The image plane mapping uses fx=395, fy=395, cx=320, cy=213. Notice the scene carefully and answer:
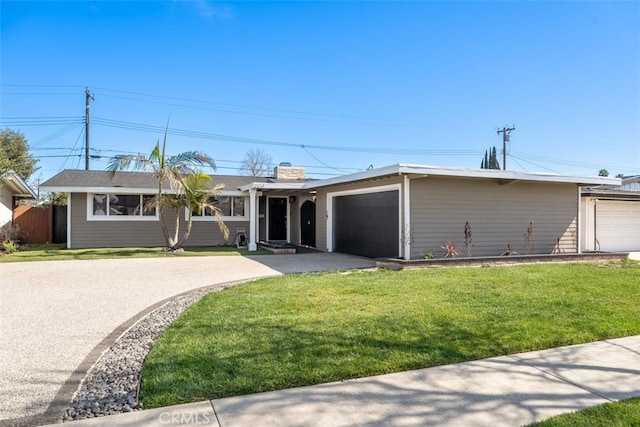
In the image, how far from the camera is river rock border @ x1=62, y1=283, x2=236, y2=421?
2752mm

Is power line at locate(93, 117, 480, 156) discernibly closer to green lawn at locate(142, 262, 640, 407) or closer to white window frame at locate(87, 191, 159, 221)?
white window frame at locate(87, 191, 159, 221)

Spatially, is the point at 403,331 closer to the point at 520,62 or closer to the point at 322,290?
the point at 322,290

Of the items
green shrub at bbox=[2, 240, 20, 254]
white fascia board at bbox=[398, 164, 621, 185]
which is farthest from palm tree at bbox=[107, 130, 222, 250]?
white fascia board at bbox=[398, 164, 621, 185]

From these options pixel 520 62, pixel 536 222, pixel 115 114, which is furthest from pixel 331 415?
pixel 115 114

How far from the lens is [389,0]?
36.5 ft

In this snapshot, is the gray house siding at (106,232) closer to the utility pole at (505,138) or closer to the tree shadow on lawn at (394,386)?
the tree shadow on lawn at (394,386)

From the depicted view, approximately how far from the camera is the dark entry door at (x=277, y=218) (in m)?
17.7

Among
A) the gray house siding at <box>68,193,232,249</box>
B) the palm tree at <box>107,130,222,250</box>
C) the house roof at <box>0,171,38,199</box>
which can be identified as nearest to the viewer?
the palm tree at <box>107,130,222,250</box>

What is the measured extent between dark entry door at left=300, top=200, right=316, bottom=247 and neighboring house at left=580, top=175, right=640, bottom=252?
10235 mm

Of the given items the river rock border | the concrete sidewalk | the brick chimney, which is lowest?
the river rock border

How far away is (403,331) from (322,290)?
2.37 m

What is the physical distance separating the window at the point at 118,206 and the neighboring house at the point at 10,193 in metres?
3.09

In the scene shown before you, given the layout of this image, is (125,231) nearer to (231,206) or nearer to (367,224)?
(231,206)

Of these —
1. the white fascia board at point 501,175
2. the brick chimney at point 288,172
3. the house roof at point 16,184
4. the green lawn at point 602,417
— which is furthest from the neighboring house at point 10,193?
the green lawn at point 602,417
